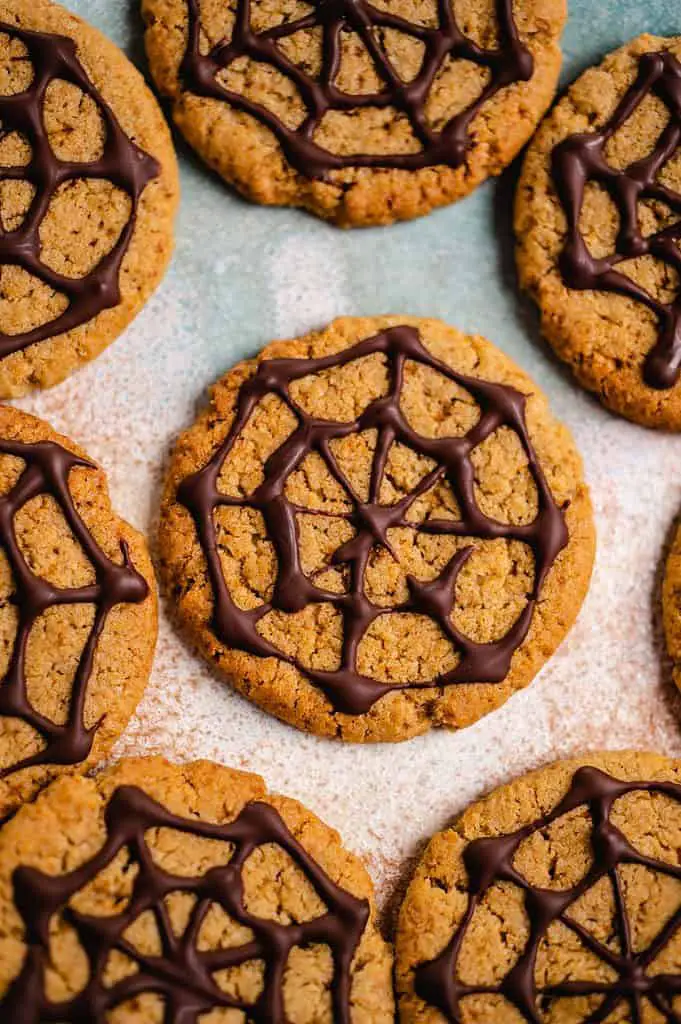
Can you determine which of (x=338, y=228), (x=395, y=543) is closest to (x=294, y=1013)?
(x=395, y=543)

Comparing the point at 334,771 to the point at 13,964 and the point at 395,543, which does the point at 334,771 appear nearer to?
the point at 395,543

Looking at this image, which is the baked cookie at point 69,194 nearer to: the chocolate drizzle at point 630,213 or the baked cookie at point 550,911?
the chocolate drizzle at point 630,213

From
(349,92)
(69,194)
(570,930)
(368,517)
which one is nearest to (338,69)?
(349,92)

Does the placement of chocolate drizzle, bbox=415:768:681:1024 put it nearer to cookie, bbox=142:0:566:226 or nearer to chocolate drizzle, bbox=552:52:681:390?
chocolate drizzle, bbox=552:52:681:390

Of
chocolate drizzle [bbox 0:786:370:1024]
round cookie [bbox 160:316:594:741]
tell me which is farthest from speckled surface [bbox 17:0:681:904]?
chocolate drizzle [bbox 0:786:370:1024]

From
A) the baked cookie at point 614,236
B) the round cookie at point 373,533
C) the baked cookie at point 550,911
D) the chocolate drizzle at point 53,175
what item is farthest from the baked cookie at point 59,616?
the baked cookie at point 614,236

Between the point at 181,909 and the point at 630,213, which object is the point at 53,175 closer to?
the point at 630,213
